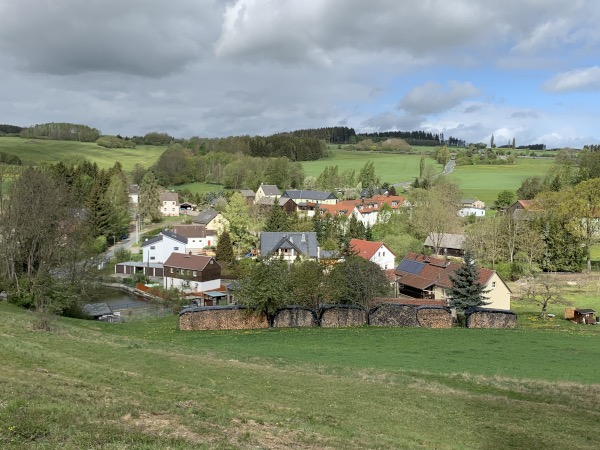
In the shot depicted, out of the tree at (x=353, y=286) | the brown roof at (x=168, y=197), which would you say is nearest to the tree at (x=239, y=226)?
the tree at (x=353, y=286)

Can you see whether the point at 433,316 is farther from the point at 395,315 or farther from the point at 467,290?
the point at 467,290

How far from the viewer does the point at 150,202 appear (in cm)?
9956

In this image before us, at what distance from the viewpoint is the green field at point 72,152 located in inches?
5684

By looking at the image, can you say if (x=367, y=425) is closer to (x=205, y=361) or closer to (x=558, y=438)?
(x=558, y=438)

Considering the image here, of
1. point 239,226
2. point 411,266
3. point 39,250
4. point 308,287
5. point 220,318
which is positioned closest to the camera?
point 220,318

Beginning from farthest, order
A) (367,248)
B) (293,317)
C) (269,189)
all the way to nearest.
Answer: (269,189) < (367,248) < (293,317)

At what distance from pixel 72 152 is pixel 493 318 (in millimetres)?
149598

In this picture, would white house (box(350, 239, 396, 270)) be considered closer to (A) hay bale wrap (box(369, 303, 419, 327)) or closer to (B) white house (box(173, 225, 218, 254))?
(A) hay bale wrap (box(369, 303, 419, 327))

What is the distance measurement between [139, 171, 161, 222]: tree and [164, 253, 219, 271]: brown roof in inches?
1657

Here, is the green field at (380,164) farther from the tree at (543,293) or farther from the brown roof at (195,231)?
the tree at (543,293)

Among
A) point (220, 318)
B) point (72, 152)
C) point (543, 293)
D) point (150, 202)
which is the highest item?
point (72, 152)

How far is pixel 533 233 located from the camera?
61.0 metres

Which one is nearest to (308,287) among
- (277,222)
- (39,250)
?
(39,250)

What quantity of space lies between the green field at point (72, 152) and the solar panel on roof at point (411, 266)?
112m
